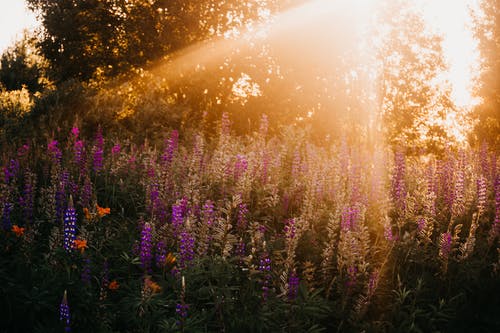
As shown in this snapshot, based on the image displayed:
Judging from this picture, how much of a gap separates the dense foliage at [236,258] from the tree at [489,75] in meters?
24.6

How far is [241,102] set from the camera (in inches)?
876

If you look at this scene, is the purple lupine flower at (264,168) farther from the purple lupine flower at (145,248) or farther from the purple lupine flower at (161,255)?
the purple lupine flower at (145,248)

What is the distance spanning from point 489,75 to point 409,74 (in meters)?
6.66

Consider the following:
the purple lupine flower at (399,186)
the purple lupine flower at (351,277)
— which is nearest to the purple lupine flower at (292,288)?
the purple lupine flower at (351,277)

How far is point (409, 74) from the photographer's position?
2433cm

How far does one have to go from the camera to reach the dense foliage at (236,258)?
3.43m

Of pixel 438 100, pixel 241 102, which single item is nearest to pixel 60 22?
pixel 241 102

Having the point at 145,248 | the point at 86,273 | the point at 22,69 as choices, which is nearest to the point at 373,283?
the point at 145,248

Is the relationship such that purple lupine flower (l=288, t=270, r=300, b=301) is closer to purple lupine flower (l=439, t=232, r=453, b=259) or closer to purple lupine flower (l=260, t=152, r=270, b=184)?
purple lupine flower (l=439, t=232, r=453, b=259)

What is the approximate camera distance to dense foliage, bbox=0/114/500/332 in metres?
3.43

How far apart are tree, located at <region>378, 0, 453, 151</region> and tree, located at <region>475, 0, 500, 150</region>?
15.5 ft

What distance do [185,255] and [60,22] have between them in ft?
76.0

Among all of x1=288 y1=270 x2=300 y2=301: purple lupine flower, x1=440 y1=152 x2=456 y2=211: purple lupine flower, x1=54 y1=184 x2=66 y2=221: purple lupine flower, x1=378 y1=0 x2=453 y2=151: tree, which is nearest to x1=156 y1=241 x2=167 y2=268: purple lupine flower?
x1=288 y1=270 x2=300 y2=301: purple lupine flower

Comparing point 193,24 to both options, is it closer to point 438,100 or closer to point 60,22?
point 60,22
